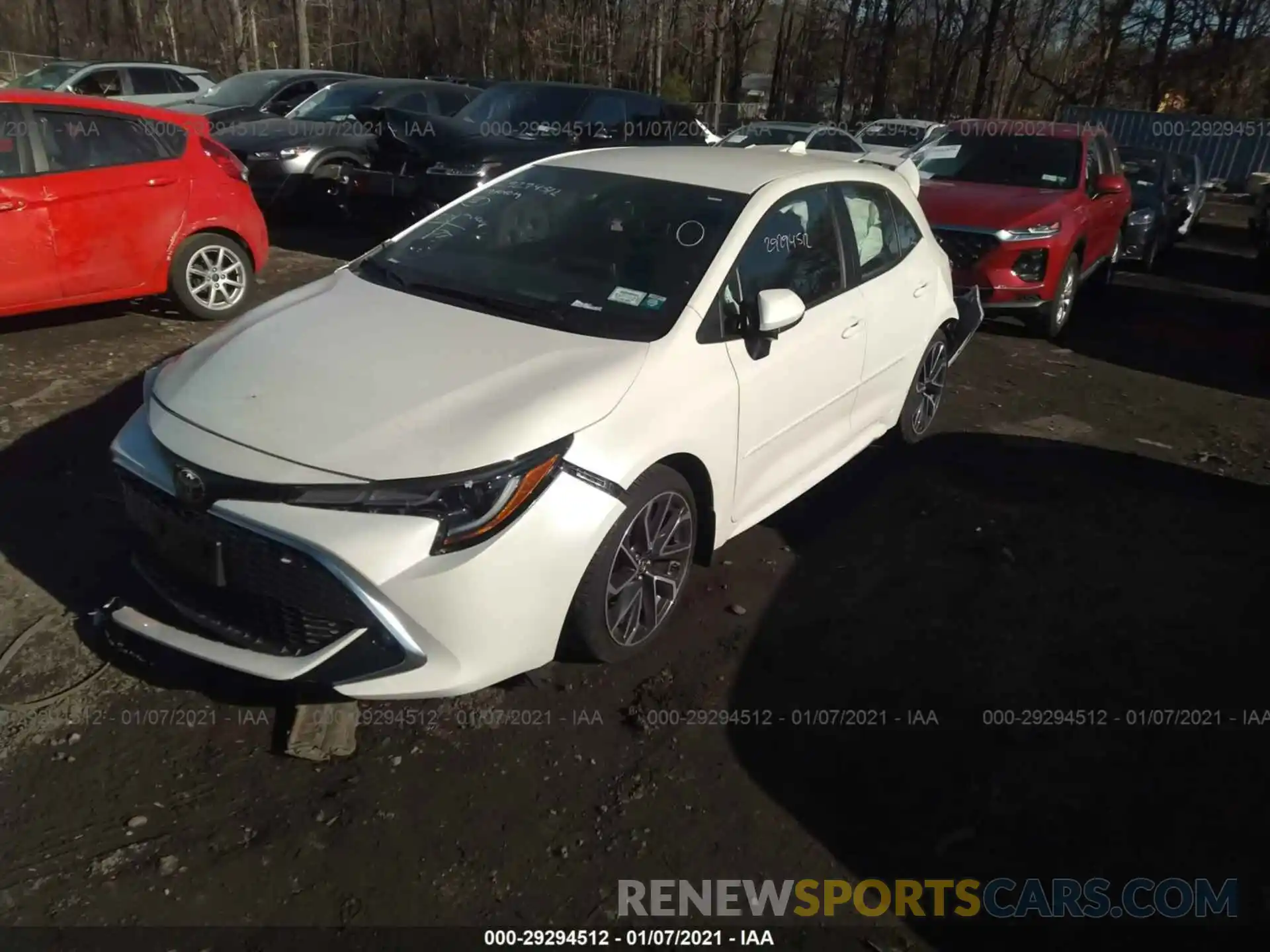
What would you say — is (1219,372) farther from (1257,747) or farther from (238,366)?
(238,366)

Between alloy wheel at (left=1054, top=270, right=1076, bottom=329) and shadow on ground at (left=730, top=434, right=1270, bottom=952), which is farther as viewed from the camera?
alloy wheel at (left=1054, top=270, right=1076, bottom=329)

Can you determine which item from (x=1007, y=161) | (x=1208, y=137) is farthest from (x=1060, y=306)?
(x=1208, y=137)

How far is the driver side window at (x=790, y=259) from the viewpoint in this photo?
3684 millimetres

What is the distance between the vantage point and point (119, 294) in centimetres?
652

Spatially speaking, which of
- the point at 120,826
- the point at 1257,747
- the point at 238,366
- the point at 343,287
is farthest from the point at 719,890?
the point at 343,287

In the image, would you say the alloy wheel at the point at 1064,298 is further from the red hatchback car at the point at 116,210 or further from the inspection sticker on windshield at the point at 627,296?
the red hatchback car at the point at 116,210

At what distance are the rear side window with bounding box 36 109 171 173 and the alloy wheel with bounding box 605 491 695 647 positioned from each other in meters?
5.10

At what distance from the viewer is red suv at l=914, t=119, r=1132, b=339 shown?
786cm

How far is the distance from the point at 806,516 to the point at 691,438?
1.57 metres

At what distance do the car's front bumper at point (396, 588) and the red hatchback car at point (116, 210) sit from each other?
12.9 feet

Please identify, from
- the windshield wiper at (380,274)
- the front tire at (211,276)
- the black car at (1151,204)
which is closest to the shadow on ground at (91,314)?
the front tire at (211,276)

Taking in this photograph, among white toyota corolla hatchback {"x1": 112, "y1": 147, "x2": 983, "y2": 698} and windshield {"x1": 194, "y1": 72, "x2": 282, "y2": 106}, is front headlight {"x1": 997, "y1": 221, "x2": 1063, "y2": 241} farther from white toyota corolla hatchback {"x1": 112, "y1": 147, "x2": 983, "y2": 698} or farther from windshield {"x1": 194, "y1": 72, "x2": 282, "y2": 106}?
windshield {"x1": 194, "y1": 72, "x2": 282, "y2": 106}

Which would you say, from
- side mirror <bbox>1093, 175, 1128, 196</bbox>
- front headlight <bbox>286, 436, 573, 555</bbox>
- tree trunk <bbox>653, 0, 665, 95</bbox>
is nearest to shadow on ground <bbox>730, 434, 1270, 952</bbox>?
front headlight <bbox>286, 436, 573, 555</bbox>

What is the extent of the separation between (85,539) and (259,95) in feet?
38.3
